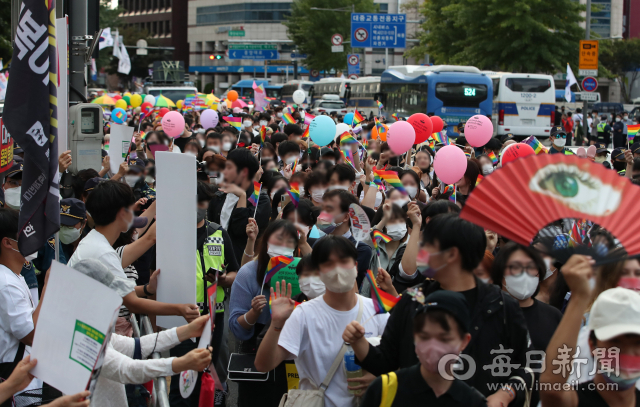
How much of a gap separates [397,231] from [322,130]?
160 inches

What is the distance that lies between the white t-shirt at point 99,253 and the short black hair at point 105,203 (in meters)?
0.09

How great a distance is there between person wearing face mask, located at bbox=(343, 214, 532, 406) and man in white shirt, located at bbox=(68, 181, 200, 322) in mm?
1260

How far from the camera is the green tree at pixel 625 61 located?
59812 millimetres

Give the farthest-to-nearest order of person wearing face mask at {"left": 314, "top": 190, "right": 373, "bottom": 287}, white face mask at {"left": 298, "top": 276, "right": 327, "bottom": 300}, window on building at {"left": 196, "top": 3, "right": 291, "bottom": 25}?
window on building at {"left": 196, "top": 3, "right": 291, "bottom": 25} → person wearing face mask at {"left": 314, "top": 190, "right": 373, "bottom": 287} → white face mask at {"left": 298, "top": 276, "right": 327, "bottom": 300}

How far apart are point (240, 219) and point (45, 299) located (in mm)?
3161

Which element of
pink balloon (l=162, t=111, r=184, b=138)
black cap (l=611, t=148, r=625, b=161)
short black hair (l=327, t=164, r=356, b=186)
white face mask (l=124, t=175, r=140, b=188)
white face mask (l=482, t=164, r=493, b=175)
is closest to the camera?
short black hair (l=327, t=164, r=356, b=186)

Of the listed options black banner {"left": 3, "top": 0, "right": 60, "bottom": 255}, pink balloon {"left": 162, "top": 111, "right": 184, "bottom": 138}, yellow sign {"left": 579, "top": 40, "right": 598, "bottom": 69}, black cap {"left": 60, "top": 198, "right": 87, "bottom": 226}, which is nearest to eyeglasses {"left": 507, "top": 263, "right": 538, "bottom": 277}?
black banner {"left": 3, "top": 0, "right": 60, "bottom": 255}

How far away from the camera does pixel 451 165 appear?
660 cm

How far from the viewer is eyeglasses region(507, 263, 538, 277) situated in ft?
11.3

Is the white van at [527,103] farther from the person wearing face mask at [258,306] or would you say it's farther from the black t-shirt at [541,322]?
the black t-shirt at [541,322]

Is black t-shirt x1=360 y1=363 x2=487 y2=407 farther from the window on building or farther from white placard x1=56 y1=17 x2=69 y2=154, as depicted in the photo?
the window on building

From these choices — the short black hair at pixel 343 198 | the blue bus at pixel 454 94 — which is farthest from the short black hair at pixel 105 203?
the blue bus at pixel 454 94

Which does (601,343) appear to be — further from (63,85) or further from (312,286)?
(63,85)

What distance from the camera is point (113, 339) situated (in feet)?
11.2
